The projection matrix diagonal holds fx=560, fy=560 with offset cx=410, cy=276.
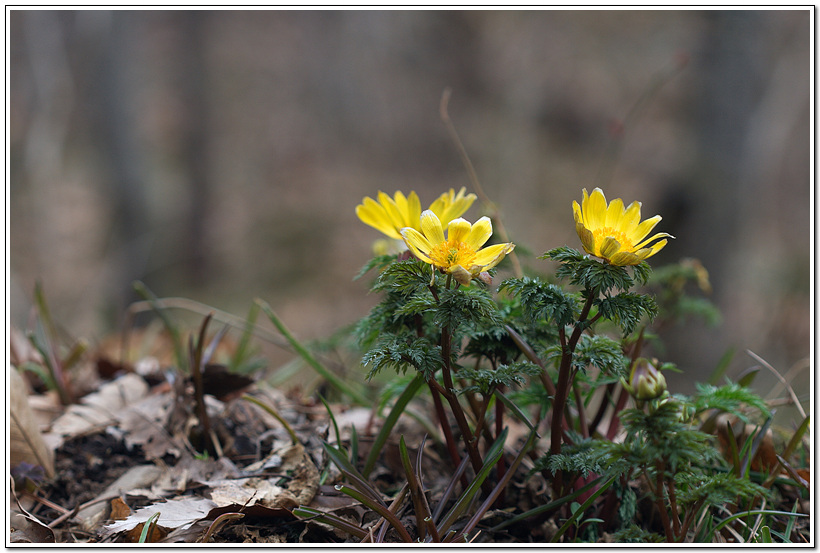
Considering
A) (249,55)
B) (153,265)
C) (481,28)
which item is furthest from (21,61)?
(481,28)

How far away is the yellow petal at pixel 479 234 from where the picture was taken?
79cm

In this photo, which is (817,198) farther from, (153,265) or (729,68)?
(153,265)

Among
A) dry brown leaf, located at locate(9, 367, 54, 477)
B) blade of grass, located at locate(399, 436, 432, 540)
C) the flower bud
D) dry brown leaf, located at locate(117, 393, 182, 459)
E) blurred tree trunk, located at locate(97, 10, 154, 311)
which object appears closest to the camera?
the flower bud

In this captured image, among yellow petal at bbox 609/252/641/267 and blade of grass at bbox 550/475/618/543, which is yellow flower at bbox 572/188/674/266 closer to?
yellow petal at bbox 609/252/641/267

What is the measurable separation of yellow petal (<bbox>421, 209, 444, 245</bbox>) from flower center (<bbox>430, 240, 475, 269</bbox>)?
0.02 m

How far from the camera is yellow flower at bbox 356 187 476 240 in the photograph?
92 cm

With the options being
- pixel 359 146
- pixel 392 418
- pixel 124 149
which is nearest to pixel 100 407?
pixel 392 418

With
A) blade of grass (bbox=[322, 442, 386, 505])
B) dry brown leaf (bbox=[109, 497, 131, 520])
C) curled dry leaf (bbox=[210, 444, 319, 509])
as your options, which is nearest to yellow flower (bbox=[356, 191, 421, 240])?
blade of grass (bbox=[322, 442, 386, 505])

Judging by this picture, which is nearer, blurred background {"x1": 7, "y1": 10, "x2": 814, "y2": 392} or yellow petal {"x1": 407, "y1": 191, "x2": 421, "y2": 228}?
yellow petal {"x1": 407, "y1": 191, "x2": 421, "y2": 228}

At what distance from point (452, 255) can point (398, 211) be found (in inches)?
8.4

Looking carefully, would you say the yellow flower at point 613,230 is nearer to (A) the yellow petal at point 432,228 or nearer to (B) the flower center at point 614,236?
(B) the flower center at point 614,236

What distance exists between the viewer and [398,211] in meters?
0.94

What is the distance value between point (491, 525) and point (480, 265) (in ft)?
1.73

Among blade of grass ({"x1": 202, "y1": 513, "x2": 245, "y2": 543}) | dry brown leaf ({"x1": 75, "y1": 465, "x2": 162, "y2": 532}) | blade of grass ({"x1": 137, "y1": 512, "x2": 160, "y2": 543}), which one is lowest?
dry brown leaf ({"x1": 75, "y1": 465, "x2": 162, "y2": 532})
